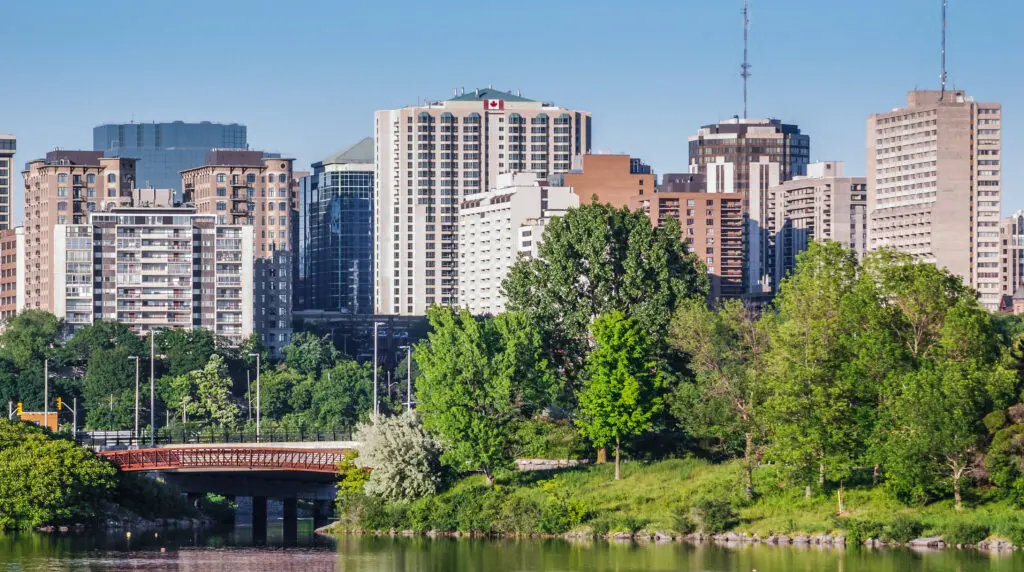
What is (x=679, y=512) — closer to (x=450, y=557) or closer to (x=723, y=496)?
(x=723, y=496)

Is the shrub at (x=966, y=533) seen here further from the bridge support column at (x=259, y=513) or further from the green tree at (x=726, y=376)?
the bridge support column at (x=259, y=513)

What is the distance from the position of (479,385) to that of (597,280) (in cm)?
1370

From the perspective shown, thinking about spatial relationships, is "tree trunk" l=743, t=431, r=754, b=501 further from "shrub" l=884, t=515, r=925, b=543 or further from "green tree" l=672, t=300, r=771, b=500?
"shrub" l=884, t=515, r=925, b=543

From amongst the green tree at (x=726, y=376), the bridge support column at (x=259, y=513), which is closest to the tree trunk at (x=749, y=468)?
the green tree at (x=726, y=376)

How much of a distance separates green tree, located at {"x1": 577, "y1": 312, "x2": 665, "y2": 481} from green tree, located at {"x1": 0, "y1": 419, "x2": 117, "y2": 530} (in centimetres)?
2745

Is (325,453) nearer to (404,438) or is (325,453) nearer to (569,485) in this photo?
(404,438)

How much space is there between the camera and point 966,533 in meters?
99.9

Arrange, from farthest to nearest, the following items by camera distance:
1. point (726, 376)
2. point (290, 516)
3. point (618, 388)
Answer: point (290, 516) → point (618, 388) → point (726, 376)

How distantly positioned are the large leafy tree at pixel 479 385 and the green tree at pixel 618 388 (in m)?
3.33

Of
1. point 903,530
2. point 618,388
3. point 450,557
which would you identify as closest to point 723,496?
point 618,388

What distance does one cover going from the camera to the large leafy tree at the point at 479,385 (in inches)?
4574

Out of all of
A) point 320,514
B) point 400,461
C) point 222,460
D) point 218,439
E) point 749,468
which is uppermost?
point 749,468

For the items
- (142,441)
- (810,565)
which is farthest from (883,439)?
(142,441)

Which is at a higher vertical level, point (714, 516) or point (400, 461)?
point (400, 461)
